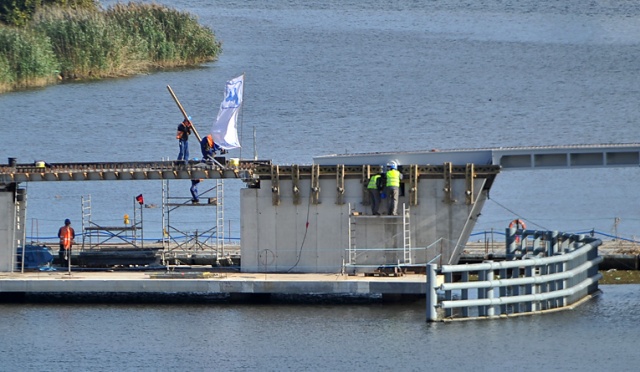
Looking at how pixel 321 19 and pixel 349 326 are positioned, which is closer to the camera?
pixel 349 326

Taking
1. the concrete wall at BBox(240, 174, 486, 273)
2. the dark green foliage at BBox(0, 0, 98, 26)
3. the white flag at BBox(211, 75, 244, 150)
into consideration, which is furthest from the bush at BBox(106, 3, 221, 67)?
the concrete wall at BBox(240, 174, 486, 273)

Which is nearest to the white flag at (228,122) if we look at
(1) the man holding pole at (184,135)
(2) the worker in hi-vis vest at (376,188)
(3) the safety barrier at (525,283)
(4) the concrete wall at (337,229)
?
Answer: (1) the man holding pole at (184,135)

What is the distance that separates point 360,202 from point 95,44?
146ft

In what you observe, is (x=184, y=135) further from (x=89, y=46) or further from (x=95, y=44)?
(x=89, y=46)

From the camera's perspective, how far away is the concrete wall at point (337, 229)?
1731 inches

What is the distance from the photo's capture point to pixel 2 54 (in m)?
81.6

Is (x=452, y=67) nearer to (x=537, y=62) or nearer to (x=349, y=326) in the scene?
(x=537, y=62)

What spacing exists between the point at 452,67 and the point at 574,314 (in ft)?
195

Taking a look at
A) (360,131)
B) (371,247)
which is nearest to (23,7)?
(360,131)

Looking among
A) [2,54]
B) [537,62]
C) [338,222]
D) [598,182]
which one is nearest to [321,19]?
[537,62]

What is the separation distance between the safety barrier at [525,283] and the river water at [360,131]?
0.56 m

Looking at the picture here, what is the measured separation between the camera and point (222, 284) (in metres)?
42.8

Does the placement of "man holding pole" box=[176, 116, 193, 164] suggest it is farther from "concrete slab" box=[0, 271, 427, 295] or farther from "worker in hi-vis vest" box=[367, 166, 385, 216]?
"worker in hi-vis vest" box=[367, 166, 385, 216]

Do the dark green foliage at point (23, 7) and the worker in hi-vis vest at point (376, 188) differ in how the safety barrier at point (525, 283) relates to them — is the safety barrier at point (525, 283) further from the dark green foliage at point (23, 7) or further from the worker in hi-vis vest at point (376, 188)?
the dark green foliage at point (23, 7)
